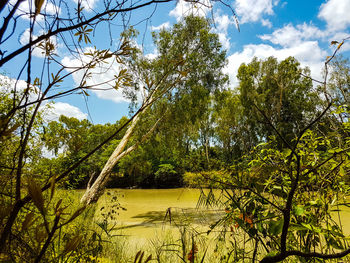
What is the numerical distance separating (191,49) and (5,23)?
28.8 feet

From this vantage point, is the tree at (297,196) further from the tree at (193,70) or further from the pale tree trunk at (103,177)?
the tree at (193,70)

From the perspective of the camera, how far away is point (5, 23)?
307 millimetres

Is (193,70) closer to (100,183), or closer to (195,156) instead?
(100,183)

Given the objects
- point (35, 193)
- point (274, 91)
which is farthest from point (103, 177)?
point (274, 91)

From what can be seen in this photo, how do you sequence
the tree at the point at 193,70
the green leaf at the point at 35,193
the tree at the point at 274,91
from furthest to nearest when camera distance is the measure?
the tree at the point at 274,91
the tree at the point at 193,70
the green leaf at the point at 35,193

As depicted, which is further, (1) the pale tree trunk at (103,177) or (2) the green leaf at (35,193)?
(1) the pale tree trunk at (103,177)

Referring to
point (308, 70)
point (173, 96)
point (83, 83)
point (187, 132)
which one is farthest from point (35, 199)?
point (308, 70)

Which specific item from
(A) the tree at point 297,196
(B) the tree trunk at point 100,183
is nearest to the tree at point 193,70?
(B) the tree trunk at point 100,183

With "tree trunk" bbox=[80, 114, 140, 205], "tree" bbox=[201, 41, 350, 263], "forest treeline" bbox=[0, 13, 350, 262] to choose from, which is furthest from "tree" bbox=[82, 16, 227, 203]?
"tree" bbox=[201, 41, 350, 263]

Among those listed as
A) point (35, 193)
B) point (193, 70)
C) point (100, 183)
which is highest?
point (193, 70)

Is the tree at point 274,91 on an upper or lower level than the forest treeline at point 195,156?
upper

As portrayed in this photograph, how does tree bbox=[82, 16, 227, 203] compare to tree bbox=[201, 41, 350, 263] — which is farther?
tree bbox=[82, 16, 227, 203]

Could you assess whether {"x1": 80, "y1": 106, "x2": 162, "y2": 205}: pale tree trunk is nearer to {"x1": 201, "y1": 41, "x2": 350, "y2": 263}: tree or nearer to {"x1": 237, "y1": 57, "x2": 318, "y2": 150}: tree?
{"x1": 201, "y1": 41, "x2": 350, "y2": 263}: tree

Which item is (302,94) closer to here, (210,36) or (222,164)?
(210,36)
